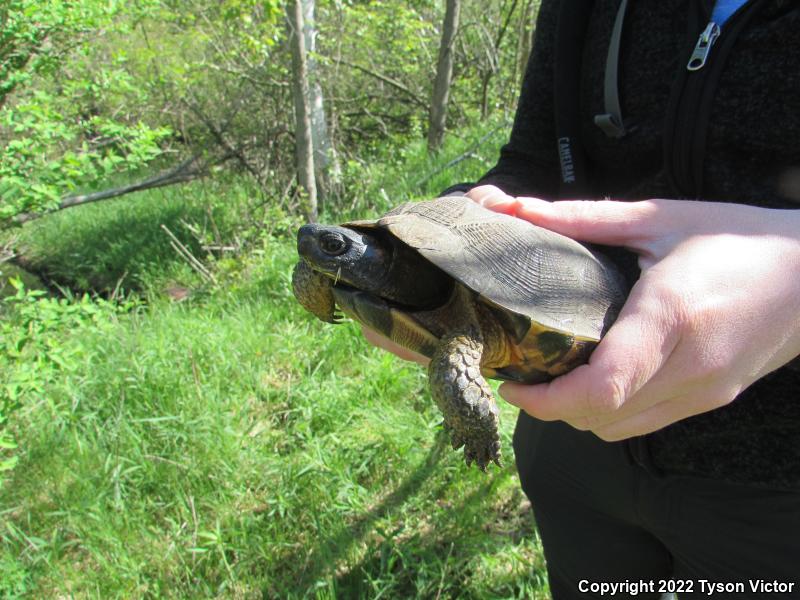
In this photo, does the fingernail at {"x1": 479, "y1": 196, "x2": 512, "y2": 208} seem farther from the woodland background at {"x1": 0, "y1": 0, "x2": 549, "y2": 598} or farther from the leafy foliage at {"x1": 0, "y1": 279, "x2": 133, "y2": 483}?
the leafy foliage at {"x1": 0, "y1": 279, "x2": 133, "y2": 483}

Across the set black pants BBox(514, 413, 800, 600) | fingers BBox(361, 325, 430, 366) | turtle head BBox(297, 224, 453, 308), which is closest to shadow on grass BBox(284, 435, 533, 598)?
black pants BBox(514, 413, 800, 600)

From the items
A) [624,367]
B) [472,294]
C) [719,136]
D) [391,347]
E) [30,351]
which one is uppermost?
[719,136]

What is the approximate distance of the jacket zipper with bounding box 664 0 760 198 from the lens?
3.71ft

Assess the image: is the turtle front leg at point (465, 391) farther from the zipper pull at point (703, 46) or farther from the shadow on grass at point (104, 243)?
the shadow on grass at point (104, 243)

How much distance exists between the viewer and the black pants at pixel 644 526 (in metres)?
1.17

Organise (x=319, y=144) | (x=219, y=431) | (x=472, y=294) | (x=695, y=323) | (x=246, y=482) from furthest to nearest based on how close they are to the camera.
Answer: (x=319, y=144)
(x=219, y=431)
(x=246, y=482)
(x=472, y=294)
(x=695, y=323)

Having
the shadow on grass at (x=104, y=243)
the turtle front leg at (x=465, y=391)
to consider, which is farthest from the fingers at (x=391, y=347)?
the shadow on grass at (x=104, y=243)

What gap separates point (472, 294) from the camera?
4.83 feet

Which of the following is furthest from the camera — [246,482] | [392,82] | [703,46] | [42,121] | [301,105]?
[392,82]

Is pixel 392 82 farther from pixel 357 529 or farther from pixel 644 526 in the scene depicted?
pixel 644 526

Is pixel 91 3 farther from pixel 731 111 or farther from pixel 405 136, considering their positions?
pixel 405 136

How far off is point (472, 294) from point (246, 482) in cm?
165

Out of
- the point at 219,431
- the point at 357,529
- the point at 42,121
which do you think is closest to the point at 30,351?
the point at 219,431

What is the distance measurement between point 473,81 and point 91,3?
291 inches
